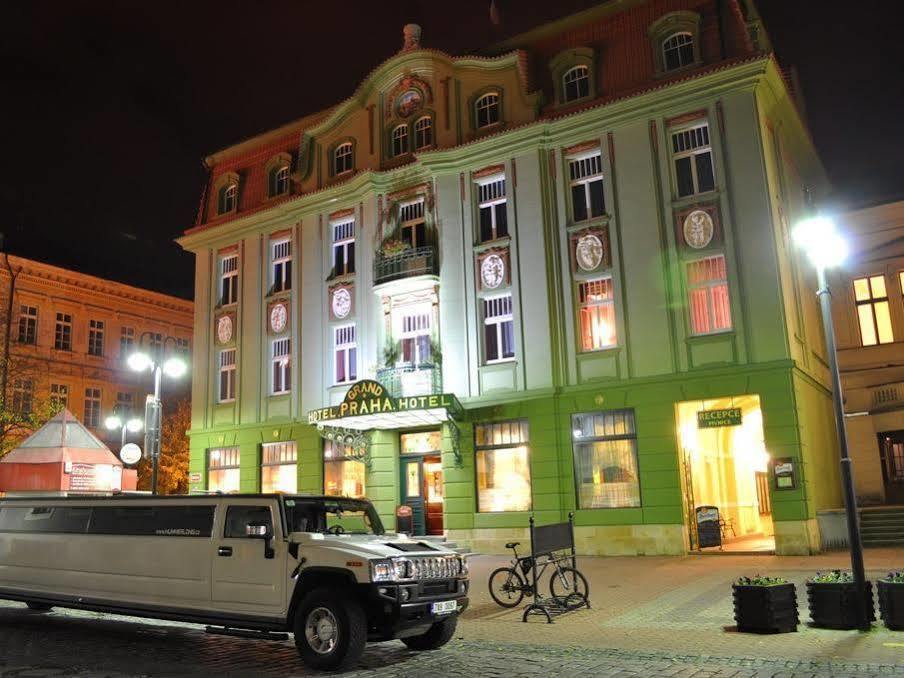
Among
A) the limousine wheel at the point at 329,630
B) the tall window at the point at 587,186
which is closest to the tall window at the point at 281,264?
the tall window at the point at 587,186

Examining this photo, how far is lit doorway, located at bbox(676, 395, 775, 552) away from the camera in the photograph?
21.5 meters

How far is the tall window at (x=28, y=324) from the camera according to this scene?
4253 centimetres

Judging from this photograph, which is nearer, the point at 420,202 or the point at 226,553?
the point at 226,553

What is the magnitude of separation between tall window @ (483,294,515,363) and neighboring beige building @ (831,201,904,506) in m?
12.4

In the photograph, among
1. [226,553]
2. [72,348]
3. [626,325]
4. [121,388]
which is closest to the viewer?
[226,553]

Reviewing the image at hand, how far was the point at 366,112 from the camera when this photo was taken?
29.3 m

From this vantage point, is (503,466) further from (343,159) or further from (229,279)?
(229,279)

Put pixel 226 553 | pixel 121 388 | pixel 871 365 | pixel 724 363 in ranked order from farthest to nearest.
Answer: pixel 121 388, pixel 871 365, pixel 724 363, pixel 226 553

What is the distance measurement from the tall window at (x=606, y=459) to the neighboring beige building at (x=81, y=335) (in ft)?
83.5

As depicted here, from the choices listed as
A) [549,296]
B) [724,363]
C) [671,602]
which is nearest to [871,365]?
[724,363]

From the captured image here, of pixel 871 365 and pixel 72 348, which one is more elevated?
pixel 72 348

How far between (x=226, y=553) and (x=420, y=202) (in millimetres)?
18827

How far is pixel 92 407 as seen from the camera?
46156 millimetres

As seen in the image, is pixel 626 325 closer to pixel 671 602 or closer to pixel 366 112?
pixel 671 602
